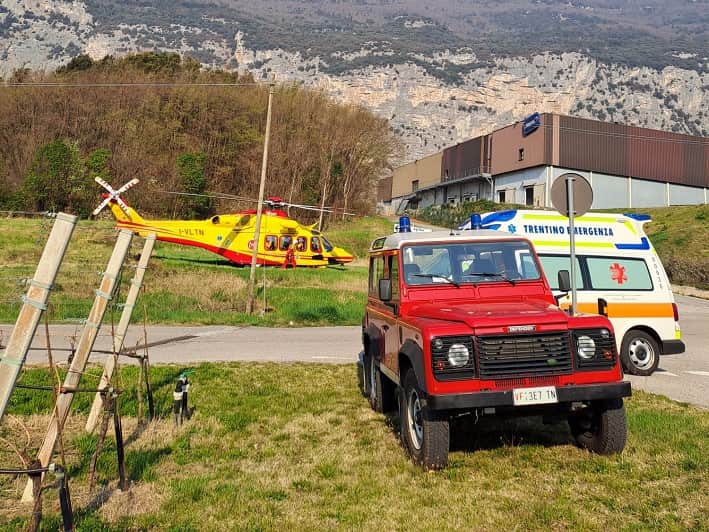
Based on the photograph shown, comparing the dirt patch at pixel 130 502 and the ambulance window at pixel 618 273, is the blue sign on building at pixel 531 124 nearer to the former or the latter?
the ambulance window at pixel 618 273

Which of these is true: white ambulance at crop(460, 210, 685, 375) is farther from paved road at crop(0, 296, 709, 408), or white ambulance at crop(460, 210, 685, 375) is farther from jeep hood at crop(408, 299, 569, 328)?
jeep hood at crop(408, 299, 569, 328)

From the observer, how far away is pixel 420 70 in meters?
155

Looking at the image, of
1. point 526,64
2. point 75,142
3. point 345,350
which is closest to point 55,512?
point 345,350

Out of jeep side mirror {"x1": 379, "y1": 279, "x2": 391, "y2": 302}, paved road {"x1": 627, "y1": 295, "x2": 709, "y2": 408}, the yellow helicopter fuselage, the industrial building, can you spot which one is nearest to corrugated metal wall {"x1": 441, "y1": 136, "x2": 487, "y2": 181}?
the industrial building

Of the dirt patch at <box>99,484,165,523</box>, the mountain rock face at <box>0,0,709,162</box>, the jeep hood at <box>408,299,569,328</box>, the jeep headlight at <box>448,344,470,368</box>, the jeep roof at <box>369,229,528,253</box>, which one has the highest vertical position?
the mountain rock face at <box>0,0,709,162</box>

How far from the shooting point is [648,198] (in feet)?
183

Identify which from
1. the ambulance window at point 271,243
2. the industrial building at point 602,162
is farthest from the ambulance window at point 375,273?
the industrial building at point 602,162

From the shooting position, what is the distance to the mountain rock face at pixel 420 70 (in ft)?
460

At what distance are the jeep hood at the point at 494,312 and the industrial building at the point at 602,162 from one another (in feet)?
159

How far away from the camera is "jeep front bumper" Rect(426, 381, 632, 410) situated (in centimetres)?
485

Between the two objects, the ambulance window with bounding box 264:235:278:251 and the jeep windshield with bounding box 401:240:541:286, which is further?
the ambulance window with bounding box 264:235:278:251

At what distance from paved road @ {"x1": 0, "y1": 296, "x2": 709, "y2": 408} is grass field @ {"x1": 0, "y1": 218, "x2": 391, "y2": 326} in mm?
1104

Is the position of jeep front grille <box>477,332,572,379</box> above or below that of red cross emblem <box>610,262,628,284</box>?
below

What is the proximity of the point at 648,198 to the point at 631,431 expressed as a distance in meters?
56.3
